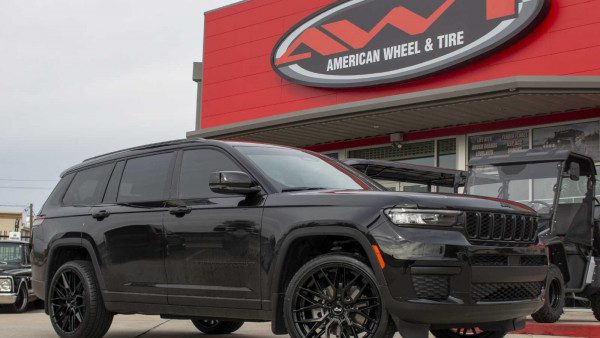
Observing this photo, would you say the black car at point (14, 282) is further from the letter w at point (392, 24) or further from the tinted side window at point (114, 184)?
the letter w at point (392, 24)

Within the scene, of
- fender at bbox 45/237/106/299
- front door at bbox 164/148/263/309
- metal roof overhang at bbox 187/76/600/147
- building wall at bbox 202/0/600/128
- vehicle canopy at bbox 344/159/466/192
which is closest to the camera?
front door at bbox 164/148/263/309

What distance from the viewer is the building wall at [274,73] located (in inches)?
589

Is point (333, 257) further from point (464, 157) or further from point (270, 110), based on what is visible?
point (270, 110)

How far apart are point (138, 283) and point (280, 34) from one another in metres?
14.4

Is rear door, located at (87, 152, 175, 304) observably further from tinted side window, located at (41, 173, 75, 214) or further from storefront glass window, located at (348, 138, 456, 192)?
storefront glass window, located at (348, 138, 456, 192)

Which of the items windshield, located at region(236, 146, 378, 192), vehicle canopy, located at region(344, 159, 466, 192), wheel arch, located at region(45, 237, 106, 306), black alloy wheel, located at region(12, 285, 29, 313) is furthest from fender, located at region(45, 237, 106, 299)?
black alloy wheel, located at region(12, 285, 29, 313)

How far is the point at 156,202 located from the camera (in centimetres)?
694

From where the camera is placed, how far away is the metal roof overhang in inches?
538

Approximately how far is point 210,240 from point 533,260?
2.48 m

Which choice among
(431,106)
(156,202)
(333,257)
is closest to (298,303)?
(333,257)

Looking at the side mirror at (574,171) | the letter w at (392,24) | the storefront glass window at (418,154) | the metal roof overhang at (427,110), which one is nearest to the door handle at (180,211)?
the side mirror at (574,171)

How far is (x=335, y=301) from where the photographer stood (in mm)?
5414

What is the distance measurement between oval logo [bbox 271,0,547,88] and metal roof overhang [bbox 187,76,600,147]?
115 cm

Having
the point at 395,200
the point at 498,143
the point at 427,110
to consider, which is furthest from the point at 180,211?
the point at 498,143
